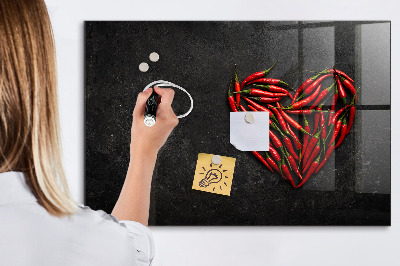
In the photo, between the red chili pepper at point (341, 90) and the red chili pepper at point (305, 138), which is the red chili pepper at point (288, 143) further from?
the red chili pepper at point (341, 90)

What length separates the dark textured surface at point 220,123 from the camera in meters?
1.36

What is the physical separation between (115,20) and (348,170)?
92cm

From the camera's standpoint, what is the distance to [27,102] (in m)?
0.48

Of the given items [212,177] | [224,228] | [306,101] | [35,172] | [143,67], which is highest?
[143,67]

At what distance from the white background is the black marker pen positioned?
520 millimetres

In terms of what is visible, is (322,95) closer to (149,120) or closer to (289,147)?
(289,147)

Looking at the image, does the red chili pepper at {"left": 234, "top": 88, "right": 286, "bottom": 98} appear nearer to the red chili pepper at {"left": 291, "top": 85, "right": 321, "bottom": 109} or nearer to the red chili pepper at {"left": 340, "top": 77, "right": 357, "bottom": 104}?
the red chili pepper at {"left": 291, "top": 85, "right": 321, "bottom": 109}

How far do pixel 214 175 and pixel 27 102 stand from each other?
946mm

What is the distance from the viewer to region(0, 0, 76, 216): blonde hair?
477mm

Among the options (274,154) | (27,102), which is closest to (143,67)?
(274,154)

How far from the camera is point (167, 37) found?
4.48 feet

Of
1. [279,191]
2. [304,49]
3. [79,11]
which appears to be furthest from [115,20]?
[279,191]

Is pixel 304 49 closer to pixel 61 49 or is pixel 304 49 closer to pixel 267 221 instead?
pixel 267 221

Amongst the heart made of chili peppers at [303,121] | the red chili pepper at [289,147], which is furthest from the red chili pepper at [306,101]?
the red chili pepper at [289,147]
